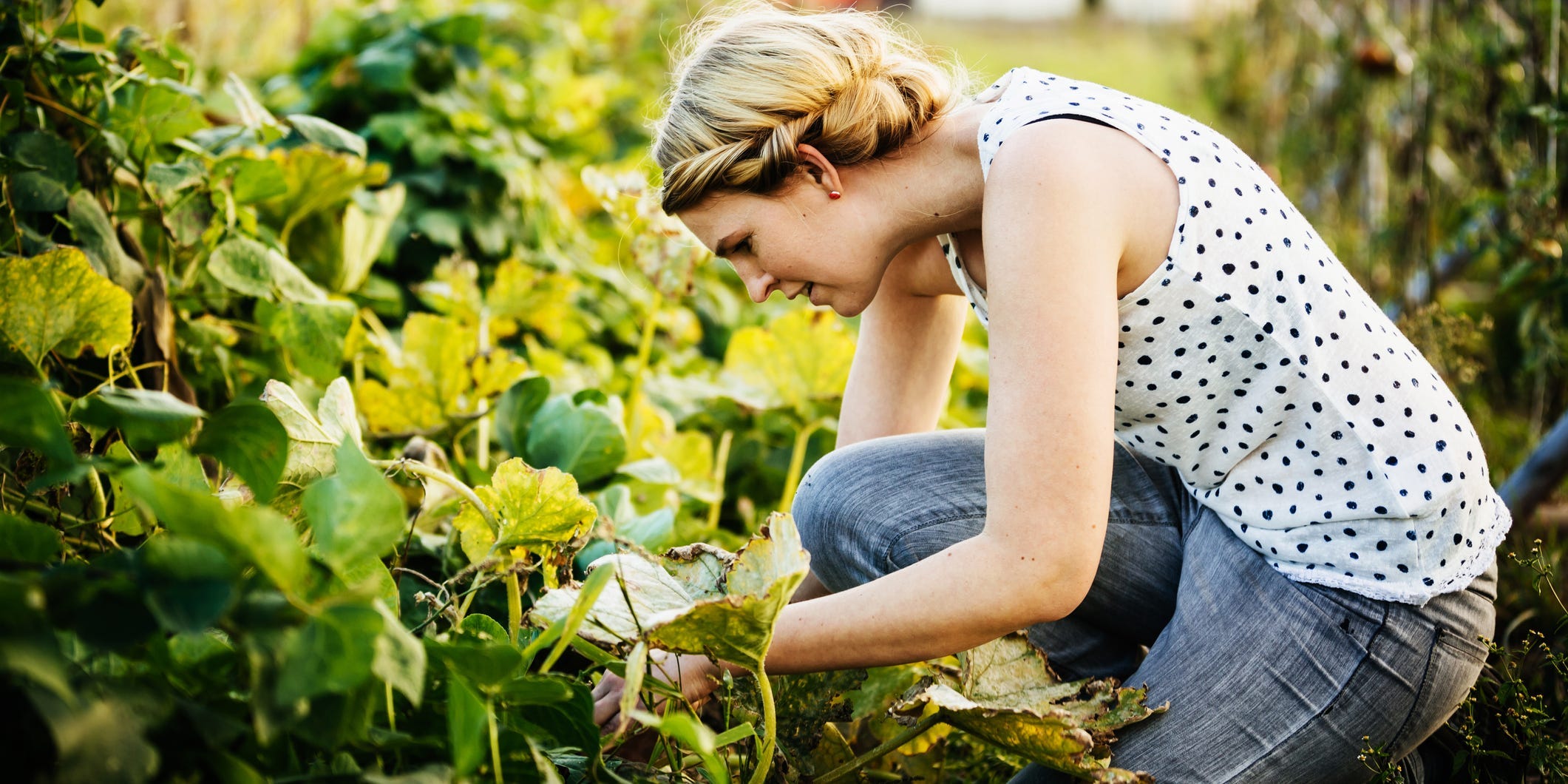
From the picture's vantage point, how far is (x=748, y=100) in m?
1.18

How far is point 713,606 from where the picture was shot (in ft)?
2.68

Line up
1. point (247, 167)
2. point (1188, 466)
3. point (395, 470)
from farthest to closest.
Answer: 1. point (247, 167)
2. point (1188, 466)
3. point (395, 470)

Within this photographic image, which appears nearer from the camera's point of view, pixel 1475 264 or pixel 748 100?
pixel 748 100

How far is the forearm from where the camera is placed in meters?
0.99

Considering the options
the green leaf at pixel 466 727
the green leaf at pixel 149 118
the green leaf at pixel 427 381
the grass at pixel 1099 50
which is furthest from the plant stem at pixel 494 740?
the grass at pixel 1099 50

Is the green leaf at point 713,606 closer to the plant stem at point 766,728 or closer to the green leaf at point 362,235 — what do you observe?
the plant stem at point 766,728

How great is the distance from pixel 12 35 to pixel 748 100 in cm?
88

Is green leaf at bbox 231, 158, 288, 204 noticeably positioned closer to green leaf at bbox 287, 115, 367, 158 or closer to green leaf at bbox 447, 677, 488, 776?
green leaf at bbox 287, 115, 367, 158

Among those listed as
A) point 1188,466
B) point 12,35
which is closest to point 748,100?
point 1188,466

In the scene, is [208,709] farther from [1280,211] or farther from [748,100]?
[1280,211]

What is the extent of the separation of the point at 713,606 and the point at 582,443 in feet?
2.21

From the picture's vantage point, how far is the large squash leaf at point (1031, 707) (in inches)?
37.0

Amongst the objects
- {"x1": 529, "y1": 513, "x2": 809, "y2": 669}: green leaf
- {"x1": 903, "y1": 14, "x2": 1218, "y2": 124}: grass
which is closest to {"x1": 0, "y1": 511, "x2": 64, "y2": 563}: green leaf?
{"x1": 529, "y1": 513, "x2": 809, "y2": 669}: green leaf

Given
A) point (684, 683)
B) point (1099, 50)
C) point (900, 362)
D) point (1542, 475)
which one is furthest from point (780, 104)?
point (1099, 50)
